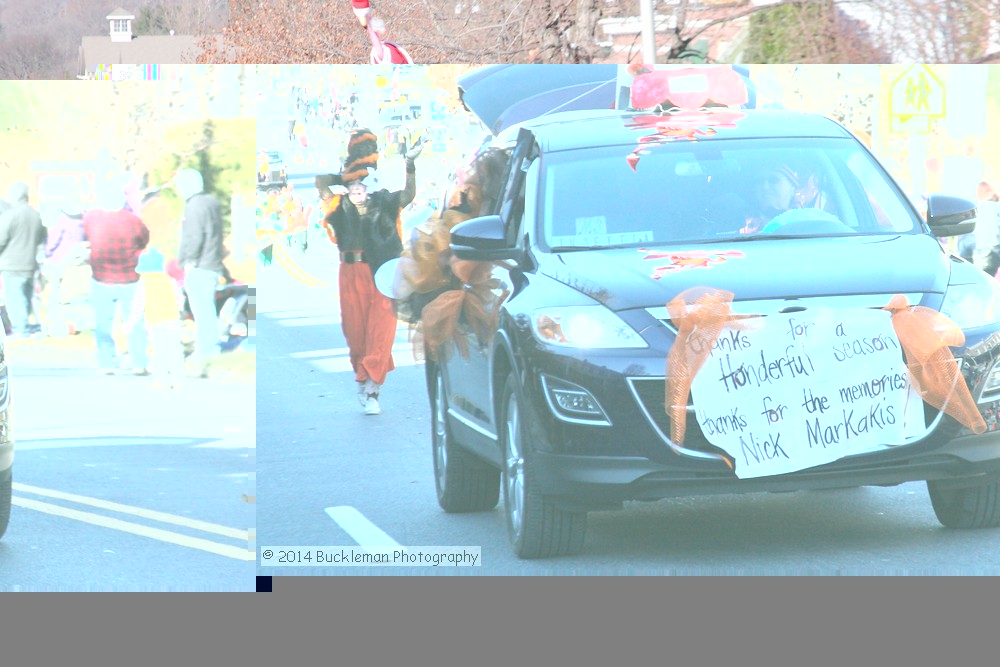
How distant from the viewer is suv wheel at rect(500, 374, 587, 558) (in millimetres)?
5918

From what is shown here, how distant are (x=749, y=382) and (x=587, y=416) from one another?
0.70 m

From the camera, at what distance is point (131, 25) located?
62.1m

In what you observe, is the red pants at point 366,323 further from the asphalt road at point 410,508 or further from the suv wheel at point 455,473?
the suv wheel at point 455,473

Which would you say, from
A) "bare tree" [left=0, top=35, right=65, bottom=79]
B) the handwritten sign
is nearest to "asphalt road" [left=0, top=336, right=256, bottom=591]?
the handwritten sign

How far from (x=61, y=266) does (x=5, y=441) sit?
79 centimetres

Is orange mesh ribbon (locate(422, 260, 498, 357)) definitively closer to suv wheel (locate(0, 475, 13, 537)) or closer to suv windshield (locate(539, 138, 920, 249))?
suv windshield (locate(539, 138, 920, 249))

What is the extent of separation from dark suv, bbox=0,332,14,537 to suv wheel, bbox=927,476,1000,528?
389 centimetres

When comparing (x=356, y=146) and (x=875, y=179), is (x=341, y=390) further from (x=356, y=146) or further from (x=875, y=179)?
(x=875, y=179)

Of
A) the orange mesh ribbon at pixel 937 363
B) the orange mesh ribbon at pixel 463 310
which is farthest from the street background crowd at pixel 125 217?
the orange mesh ribbon at pixel 937 363

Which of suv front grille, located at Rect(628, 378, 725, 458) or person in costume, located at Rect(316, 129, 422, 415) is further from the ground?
person in costume, located at Rect(316, 129, 422, 415)

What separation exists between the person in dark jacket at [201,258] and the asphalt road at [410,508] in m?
0.22

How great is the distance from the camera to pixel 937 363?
5.92 metres

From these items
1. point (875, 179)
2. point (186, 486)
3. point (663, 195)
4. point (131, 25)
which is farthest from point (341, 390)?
point (131, 25)

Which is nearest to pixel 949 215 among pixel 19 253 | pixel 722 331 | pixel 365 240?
pixel 722 331
